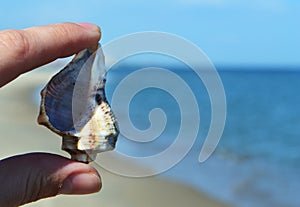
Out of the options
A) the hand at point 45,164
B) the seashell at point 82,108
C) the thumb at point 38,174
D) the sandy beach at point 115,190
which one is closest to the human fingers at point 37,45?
the hand at point 45,164

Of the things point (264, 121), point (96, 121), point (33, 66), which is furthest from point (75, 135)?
point (264, 121)

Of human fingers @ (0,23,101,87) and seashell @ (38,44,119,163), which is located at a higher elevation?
human fingers @ (0,23,101,87)

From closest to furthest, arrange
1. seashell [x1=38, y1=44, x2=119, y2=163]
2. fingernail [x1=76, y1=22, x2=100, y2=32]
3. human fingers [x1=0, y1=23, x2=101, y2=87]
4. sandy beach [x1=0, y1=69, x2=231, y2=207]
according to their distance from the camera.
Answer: human fingers [x1=0, y1=23, x2=101, y2=87], fingernail [x1=76, y1=22, x2=100, y2=32], seashell [x1=38, y1=44, x2=119, y2=163], sandy beach [x1=0, y1=69, x2=231, y2=207]

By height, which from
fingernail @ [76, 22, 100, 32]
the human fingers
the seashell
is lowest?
the seashell

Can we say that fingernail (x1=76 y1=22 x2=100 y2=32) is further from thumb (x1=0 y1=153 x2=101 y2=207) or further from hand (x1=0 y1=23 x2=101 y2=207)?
thumb (x1=0 y1=153 x2=101 y2=207)

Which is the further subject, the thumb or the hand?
the thumb

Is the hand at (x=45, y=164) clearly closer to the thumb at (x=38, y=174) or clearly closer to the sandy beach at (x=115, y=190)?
the thumb at (x=38, y=174)

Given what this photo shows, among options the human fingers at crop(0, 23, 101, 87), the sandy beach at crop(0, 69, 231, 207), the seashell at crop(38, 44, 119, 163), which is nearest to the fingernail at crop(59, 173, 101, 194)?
the seashell at crop(38, 44, 119, 163)

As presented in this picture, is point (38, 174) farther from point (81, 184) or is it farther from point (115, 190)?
point (115, 190)
